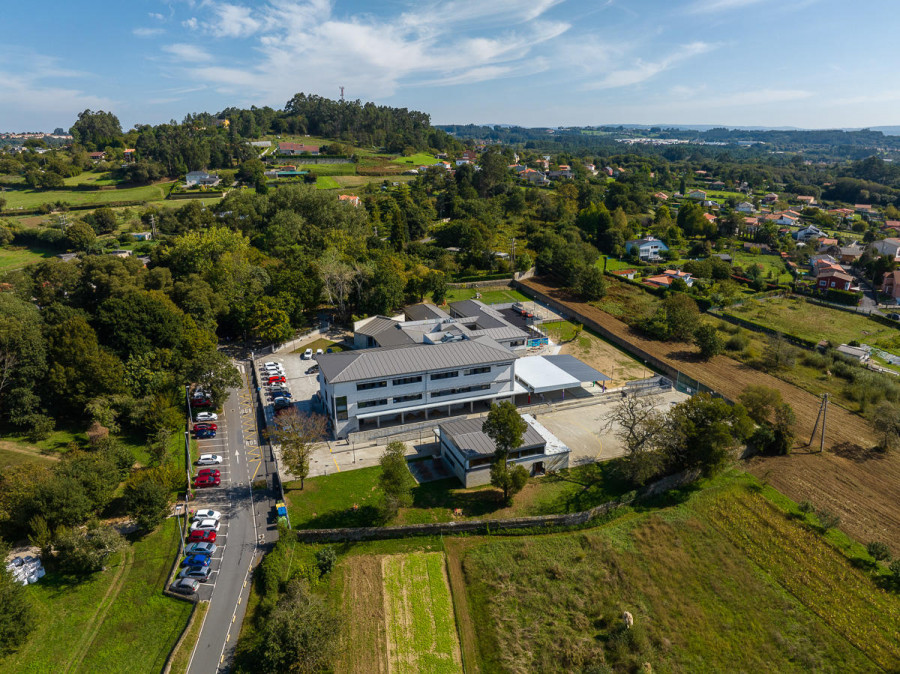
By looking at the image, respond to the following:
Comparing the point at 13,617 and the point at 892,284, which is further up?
the point at 892,284

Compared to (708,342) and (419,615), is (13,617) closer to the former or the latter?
(419,615)

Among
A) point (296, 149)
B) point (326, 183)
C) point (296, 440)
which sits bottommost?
point (296, 440)

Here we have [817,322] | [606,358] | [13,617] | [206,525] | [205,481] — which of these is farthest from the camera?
[817,322]

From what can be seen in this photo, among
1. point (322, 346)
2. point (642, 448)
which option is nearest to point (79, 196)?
point (322, 346)

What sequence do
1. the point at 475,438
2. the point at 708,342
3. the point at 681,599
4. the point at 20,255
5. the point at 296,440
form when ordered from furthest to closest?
the point at 20,255 < the point at 708,342 < the point at 475,438 < the point at 296,440 < the point at 681,599

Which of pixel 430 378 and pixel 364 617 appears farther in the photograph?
pixel 430 378

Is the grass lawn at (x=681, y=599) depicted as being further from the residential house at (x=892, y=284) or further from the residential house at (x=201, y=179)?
the residential house at (x=201, y=179)

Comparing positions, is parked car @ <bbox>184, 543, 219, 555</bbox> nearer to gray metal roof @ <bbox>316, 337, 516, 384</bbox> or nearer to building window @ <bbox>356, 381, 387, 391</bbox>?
gray metal roof @ <bbox>316, 337, 516, 384</bbox>

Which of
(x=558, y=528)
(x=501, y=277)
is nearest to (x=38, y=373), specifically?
(x=558, y=528)
